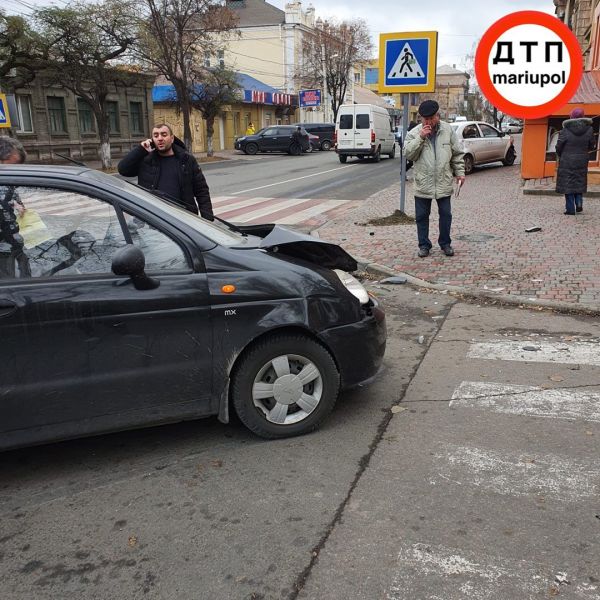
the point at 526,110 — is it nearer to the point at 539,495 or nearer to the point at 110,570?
the point at 539,495

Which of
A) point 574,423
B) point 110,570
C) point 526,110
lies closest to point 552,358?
point 574,423

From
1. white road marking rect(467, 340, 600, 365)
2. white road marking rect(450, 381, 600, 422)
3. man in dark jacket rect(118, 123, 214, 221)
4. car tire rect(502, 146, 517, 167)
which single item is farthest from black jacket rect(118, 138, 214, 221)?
car tire rect(502, 146, 517, 167)

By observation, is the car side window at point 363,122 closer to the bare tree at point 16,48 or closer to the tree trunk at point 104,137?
the tree trunk at point 104,137

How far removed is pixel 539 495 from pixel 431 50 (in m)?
8.39

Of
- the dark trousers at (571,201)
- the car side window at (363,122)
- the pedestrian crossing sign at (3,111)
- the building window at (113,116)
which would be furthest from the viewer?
the building window at (113,116)

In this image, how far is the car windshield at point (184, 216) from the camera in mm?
3656

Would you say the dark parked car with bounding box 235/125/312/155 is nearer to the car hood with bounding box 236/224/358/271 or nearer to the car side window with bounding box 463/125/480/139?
the car side window with bounding box 463/125/480/139

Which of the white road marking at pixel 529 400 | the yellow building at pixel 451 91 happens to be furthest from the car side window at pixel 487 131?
the yellow building at pixel 451 91

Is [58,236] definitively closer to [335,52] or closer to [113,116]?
[113,116]

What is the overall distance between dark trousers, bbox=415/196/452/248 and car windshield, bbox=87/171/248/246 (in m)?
4.81

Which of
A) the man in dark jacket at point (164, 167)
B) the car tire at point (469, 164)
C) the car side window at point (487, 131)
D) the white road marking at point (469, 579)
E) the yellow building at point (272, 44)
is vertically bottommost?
the white road marking at point (469, 579)

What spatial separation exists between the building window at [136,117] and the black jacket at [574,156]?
1251 inches

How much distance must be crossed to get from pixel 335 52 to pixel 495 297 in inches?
2442

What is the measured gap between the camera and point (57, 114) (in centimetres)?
3284
